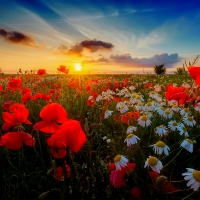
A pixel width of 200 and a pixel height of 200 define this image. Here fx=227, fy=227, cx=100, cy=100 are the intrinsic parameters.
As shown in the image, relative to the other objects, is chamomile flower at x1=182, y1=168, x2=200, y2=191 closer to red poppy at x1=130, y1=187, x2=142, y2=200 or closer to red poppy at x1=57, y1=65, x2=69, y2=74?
red poppy at x1=130, y1=187, x2=142, y2=200

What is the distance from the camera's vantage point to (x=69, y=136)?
1.57 meters

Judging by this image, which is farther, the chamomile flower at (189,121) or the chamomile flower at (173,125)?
the chamomile flower at (189,121)

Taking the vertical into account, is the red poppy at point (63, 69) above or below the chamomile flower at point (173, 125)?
above

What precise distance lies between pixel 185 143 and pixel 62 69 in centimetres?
430

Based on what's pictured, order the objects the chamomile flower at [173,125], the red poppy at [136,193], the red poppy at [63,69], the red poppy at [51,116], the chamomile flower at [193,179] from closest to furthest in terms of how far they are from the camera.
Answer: the chamomile flower at [193,179] < the red poppy at [51,116] < the red poppy at [136,193] < the chamomile flower at [173,125] < the red poppy at [63,69]

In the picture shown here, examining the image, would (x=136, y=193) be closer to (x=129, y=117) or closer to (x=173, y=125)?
(x=173, y=125)

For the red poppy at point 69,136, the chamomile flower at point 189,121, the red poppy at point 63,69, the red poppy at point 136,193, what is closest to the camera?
the red poppy at point 69,136

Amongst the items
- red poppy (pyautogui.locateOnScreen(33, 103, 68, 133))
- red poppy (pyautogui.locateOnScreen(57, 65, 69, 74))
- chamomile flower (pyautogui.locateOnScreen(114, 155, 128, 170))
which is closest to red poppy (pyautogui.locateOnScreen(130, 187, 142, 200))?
chamomile flower (pyautogui.locateOnScreen(114, 155, 128, 170))

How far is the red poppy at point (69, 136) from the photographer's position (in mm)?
1536

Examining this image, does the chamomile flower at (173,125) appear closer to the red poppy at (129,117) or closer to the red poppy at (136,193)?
the red poppy at (129,117)

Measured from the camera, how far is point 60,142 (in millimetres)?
1588

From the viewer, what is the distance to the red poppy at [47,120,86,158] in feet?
5.04

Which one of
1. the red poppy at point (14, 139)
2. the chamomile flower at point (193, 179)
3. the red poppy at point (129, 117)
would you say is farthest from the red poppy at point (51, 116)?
the red poppy at point (129, 117)

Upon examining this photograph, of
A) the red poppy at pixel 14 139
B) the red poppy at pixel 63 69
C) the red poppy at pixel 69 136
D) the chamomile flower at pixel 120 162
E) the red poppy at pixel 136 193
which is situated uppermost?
the red poppy at pixel 63 69
